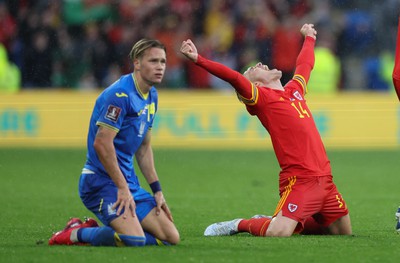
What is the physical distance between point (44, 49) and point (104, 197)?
1499cm

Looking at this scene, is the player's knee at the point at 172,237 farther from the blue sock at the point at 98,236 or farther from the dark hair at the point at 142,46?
the dark hair at the point at 142,46

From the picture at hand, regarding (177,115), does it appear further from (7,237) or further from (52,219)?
(7,237)

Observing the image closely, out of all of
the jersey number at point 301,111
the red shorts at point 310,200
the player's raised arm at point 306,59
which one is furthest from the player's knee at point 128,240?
the player's raised arm at point 306,59

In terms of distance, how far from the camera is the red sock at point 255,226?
9102 mm

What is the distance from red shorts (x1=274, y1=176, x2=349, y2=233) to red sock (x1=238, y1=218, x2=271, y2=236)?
151mm

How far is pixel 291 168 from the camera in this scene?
936 cm

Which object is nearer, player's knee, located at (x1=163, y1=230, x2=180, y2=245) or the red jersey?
player's knee, located at (x1=163, y1=230, x2=180, y2=245)

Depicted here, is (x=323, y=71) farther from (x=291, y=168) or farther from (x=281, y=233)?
(x=281, y=233)

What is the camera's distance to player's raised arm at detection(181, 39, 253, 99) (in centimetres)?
846

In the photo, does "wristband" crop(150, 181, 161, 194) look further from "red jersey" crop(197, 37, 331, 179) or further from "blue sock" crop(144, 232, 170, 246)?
"red jersey" crop(197, 37, 331, 179)

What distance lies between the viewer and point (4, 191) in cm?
1377

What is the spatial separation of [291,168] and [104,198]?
2.03 metres

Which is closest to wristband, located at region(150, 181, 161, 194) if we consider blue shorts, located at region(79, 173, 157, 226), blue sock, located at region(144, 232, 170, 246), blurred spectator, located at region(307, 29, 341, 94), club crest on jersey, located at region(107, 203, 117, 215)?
blue shorts, located at region(79, 173, 157, 226)

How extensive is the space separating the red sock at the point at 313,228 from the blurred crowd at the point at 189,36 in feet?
42.7
